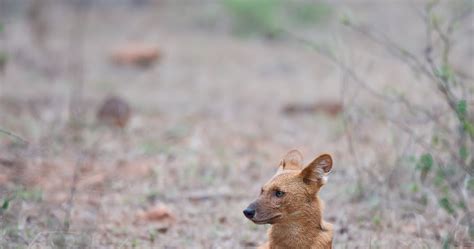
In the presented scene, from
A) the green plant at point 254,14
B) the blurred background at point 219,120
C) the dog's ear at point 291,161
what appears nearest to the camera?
the dog's ear at point 291,161

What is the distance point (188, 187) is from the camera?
23.6 feet

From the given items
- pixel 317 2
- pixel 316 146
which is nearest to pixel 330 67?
pixel 317 2

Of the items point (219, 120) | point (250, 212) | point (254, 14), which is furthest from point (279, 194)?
point (254, 14)

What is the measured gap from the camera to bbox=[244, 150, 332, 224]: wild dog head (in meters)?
4.52

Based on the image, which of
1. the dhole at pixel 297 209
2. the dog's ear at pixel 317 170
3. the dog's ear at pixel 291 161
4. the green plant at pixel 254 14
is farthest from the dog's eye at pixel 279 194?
the green plant at pixel 254 14

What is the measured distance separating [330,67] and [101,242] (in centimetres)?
774

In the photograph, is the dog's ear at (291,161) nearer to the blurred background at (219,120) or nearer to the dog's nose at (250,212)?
the dog's nose at (250,212)

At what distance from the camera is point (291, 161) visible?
4.97m

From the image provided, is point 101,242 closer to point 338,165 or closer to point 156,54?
point 338,165

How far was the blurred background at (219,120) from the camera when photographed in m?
5.83

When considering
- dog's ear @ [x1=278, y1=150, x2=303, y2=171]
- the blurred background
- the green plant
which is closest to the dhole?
dog's ear @ [x1=278, y1=150, x2=303, y2=171]

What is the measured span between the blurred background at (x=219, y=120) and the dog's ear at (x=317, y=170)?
3.30 feet

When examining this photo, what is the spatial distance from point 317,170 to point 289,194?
207 mm

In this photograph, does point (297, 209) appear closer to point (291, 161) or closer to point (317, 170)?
point (317, 170)
